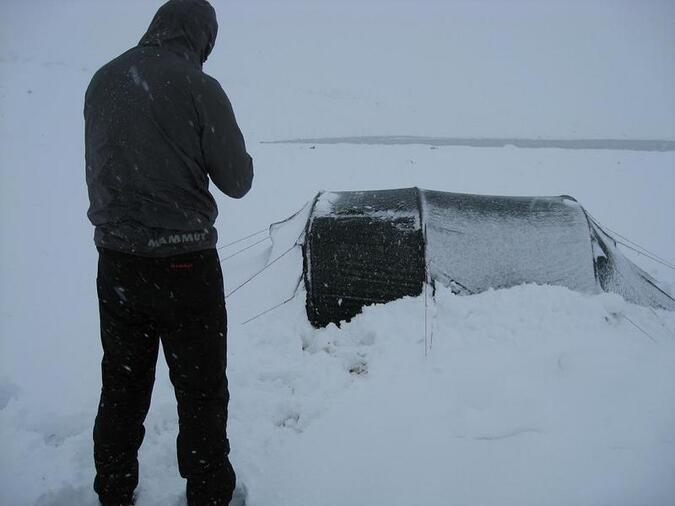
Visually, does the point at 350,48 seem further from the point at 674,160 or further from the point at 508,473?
the point at 508,473

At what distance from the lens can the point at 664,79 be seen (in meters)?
28.3

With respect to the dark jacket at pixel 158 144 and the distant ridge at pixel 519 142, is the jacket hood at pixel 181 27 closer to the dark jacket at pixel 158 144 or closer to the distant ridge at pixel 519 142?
the dark jacket at pixel 158 144

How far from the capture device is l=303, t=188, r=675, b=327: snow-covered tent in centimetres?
430

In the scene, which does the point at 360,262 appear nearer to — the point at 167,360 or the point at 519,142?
the point at 167,360

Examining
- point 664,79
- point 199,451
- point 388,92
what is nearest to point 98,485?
point 199,451

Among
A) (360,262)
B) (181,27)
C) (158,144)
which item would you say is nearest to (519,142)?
(360,262)

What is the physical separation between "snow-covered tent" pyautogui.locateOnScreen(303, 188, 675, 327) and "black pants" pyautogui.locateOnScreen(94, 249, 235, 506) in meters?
2.20

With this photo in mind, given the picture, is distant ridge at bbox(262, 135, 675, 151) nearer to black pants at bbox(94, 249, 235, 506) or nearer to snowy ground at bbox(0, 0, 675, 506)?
snowy ground at bbox(0, 0, 675, 506)

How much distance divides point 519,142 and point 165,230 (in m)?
19.2

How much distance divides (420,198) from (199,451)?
10.6 ft

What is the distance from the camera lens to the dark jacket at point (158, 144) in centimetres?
189

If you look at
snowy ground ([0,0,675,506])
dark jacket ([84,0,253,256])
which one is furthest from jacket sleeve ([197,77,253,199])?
snowy ground ([0,0,675,506])

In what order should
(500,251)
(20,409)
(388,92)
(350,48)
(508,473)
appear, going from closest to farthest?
(508,473) → (20,409) → (500,251) → (388,92) → (350,48)

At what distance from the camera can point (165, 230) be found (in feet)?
6.41
